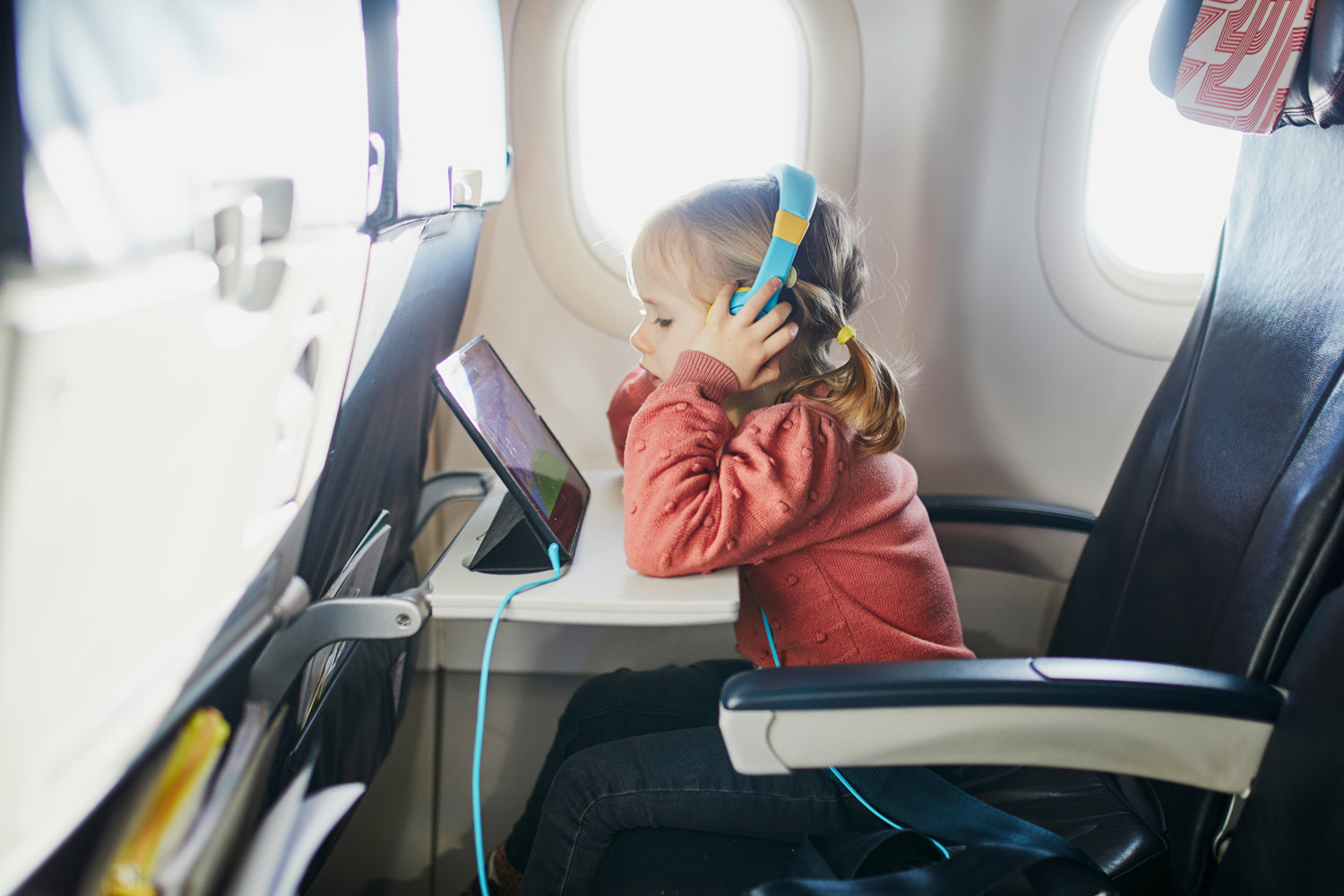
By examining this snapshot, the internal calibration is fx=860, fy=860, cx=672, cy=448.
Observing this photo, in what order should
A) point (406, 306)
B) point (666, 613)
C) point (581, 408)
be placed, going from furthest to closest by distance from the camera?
point (581, 408) < point (406, 306) < point (666, 613)

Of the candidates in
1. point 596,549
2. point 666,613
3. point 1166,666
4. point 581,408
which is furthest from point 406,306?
point 1166,666

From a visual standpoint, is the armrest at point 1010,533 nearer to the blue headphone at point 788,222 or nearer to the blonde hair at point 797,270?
the blonde hair at point 797,270

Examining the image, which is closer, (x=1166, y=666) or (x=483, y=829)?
(x=1166, y=666)

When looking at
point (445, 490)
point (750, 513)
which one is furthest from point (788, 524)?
point (445, 490)

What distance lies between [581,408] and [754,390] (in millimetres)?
610

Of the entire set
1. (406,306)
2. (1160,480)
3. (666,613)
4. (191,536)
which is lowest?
(666,613)

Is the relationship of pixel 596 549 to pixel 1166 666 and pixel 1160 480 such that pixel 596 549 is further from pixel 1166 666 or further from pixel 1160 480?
pixel 1160 480

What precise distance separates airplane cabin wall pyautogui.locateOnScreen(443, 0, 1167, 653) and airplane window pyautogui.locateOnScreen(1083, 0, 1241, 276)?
3.7 inches

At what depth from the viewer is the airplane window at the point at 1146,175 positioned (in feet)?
5.09

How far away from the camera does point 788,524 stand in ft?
3.26

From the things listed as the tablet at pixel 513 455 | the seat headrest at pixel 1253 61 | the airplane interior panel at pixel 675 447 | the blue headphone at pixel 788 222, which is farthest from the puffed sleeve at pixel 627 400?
the seat headrest at pixel 1253 61

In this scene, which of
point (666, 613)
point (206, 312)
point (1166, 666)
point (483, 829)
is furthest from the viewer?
point (483, 829)

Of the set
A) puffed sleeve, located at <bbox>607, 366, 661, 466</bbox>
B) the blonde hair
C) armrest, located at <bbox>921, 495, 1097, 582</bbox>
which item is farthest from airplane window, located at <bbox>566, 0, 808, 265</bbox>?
armrest, located at <bbox>921, 495, 1097, 582</bbox>

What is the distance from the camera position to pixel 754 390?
1.21m
